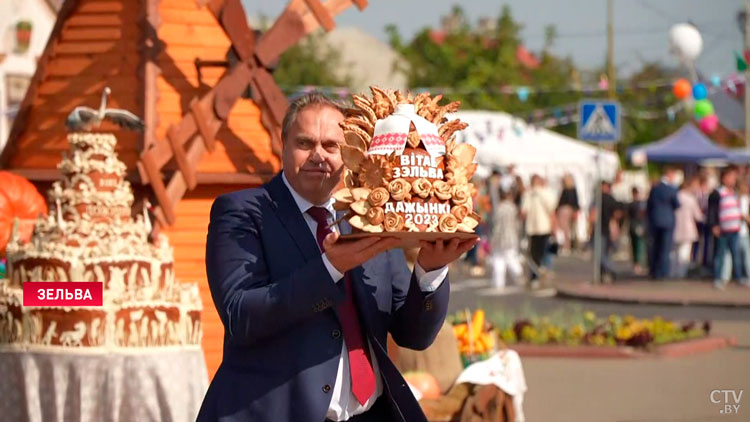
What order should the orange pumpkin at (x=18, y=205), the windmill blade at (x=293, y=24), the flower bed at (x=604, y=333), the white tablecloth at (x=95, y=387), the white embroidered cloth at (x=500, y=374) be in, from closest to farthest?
the white tablecloth at (x=95, y=387), the white embroidered cloth at (x=500, y=374), the orange pumpkin at (x=18, y=205), the windmill blade at (x=293, y=24), the flower bed at (x=604, y=333)

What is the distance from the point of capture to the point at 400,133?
4.27 meters

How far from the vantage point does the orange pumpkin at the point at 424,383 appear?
8.22 metres

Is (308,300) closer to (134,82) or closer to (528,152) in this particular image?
(134,82)

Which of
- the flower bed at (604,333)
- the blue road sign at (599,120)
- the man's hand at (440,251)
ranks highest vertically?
the blue road sign at (599,120)

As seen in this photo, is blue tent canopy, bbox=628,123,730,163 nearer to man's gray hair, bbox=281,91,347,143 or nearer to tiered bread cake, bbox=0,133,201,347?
tiered bread cake, bbox=0,133,201,347

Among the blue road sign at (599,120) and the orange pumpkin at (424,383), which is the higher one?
the blue road sign at (599,120)

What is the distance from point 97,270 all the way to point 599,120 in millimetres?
15514

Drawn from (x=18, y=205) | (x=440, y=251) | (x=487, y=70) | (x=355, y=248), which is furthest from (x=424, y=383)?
(x=487, y=70)

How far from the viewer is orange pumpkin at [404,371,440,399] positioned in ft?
27.0

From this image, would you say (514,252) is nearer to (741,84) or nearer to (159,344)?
(741,84)

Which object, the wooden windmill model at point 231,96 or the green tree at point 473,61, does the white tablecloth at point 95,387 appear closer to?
the wooden windmill model at point 231,96

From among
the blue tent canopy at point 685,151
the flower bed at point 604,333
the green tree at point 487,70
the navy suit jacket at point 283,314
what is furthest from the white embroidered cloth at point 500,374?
the green tree at point 487,70

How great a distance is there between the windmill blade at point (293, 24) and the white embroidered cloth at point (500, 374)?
295cm

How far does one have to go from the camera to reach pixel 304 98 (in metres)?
4.44
